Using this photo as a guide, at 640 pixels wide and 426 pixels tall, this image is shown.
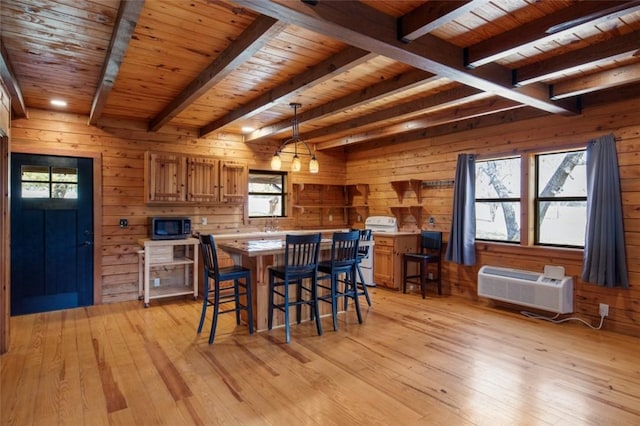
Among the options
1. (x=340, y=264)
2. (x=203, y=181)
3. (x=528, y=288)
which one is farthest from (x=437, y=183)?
(x=203, y=181)

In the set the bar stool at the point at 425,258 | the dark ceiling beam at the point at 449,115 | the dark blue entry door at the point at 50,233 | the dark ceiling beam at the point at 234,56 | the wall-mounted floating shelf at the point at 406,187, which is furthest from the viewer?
the wall-mounted floating shelf at the point at 406,187

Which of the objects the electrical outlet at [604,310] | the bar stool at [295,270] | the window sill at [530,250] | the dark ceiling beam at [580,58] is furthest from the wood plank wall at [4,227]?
the electrical outlet at [604,310]

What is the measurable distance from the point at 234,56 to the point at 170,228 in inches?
119

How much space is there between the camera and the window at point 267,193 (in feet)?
20.9

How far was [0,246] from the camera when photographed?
3.24m

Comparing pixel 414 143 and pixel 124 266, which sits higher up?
pixel 414 143

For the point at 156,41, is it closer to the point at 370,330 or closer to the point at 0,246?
the point at 0,246

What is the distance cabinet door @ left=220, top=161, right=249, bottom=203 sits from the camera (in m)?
5.72

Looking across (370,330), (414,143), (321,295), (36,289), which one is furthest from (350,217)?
(36,289)

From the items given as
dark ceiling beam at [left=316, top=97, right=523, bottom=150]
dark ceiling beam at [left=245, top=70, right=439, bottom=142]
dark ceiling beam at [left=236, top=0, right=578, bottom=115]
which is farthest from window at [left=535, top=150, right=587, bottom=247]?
dark ceiling beam at [left=245, top=70, right=439, bottom=142]

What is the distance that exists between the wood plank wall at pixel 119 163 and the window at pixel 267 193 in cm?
76

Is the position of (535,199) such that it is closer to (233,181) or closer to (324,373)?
(324,373)

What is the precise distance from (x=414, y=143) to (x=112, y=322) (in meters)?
4.80

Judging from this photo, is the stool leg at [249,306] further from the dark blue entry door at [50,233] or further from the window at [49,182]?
the window at [49,182]
